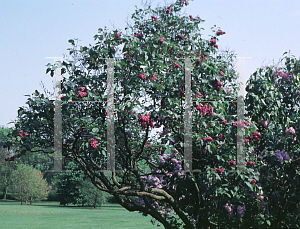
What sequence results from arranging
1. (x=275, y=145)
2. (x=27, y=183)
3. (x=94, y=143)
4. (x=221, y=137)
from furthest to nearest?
1. (x=27, y=183)
2. (x=221, y=137)
3. (x=275, y=145)
4. (x=94, y=143)

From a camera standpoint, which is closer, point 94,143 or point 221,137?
point 94,143

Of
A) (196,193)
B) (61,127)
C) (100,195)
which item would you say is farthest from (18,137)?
(100,195)

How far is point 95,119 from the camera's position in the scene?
24.9 ft

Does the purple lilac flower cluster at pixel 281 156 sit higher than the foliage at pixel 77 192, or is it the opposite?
the purple lilac flower cluster at pixel 281 156

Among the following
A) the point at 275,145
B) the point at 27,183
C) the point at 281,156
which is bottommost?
the point at 27,183

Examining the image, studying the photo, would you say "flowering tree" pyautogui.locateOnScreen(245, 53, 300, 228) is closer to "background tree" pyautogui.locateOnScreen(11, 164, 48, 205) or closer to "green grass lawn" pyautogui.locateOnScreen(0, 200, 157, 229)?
"green grass lawn" pyautogui.locateOnScreen(0, 200, 157, 229)

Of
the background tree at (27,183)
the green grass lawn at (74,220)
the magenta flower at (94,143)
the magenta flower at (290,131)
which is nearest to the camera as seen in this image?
the magenta flower at (94,143)

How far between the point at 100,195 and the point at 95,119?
115ft

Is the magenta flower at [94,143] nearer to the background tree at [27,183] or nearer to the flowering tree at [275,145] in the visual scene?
the flowering tree at [275,145]

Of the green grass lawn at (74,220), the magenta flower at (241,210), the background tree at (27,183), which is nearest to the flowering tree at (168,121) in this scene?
the magenta flower at (241,210)

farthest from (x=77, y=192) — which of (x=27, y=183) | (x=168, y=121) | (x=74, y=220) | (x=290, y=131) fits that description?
(x=290, y=131)

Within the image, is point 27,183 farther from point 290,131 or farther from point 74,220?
point 290,131

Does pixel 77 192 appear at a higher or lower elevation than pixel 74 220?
higher

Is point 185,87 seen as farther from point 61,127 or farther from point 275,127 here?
point 61,127
